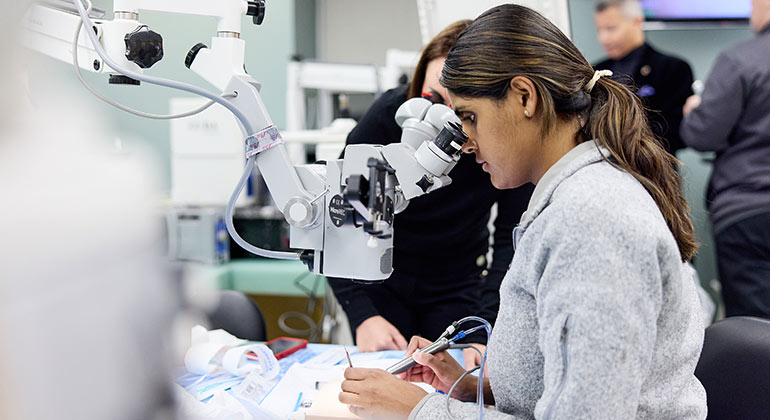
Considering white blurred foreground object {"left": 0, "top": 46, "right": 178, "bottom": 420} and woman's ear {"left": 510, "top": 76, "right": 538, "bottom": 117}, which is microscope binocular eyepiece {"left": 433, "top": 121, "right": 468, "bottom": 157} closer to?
woman's ear {"left": 510, "top": 76, "right": 538, "bottom": 117}

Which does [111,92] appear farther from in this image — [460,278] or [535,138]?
[460,278]

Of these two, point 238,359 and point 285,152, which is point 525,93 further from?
point 238,359

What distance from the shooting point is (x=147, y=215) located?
36 cm

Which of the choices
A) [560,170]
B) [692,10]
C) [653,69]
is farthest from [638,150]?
[692,10]

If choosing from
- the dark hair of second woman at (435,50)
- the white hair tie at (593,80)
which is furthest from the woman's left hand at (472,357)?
the dark hair of second woman at (435,50)

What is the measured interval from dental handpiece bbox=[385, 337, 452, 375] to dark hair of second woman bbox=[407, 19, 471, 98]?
56 cm

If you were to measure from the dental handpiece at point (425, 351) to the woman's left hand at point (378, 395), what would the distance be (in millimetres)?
131

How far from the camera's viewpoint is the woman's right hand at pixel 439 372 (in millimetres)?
1044

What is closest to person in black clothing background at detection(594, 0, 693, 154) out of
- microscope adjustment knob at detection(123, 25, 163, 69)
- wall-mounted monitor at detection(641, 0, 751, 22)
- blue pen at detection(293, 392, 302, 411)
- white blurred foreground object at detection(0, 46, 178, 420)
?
wall-mounted monitor at detection(641, 0, 751, 22)

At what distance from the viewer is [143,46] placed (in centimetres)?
82

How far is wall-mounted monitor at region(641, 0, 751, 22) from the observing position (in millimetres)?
3184

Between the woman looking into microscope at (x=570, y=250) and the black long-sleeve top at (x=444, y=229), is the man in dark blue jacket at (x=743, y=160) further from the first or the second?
the woman looking into microscope at (x=570, y=250)

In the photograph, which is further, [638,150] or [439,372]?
[439,372]

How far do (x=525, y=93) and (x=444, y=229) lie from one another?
68 centimetres
